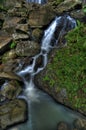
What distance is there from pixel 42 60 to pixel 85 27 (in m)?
2.25

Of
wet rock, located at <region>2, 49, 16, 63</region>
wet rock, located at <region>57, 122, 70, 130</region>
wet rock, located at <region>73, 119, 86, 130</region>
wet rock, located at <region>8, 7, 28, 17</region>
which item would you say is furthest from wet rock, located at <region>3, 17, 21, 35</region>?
wet rock, located at <region>73, 119, 86, 130</region>

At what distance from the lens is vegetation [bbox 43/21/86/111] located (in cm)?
716

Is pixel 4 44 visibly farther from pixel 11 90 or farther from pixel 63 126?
pixel 63 126

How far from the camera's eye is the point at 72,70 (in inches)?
300

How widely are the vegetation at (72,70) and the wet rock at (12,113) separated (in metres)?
1.34

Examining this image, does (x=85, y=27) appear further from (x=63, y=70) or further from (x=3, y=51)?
(x=3, y=51)

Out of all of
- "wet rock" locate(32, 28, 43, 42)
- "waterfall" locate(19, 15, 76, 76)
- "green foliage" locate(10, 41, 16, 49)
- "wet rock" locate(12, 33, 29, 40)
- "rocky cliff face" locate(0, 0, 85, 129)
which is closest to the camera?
"rocky cliff face" locate(0, 0, 85, 129)

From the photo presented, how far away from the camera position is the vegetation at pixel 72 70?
7.16m

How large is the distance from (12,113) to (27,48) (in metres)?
4.08

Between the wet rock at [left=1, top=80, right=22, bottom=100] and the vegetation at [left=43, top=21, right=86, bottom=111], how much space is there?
1022 mm

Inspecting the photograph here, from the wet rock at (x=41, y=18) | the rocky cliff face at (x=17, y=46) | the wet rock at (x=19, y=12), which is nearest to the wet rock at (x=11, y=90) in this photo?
the rocky cliff face at (x=17, y=46)

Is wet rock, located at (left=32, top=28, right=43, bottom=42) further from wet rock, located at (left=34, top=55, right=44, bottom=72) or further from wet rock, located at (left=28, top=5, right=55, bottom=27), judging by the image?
wet rock, located at (left=34, top=55, right=44, bottom=72)

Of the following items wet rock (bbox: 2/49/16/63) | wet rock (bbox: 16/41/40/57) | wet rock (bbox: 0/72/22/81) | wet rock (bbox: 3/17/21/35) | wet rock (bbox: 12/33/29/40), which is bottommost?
wet rock (bbox: 0/72/22/81)

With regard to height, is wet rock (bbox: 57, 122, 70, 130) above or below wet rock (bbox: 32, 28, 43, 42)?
below
